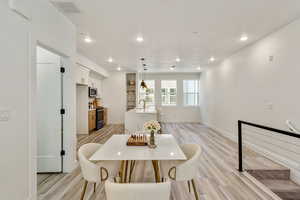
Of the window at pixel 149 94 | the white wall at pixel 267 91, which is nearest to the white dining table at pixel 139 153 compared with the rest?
the white wall at pixel 267 91

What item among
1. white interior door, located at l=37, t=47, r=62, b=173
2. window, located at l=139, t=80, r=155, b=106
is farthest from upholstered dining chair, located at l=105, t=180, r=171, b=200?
window, located at l=139, t=80, r=155, b=106

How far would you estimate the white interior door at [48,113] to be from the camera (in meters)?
3.23

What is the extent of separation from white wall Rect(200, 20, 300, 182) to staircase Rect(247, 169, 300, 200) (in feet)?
0.47

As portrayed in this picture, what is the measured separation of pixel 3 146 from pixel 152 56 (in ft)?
15.5

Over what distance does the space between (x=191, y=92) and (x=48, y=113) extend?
7625 mm

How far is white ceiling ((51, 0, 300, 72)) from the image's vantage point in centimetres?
263

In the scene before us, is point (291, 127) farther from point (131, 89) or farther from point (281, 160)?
point (131, 89)

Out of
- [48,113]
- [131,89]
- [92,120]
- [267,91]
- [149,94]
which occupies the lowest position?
[92,120]

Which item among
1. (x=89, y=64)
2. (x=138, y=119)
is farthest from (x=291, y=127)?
(x=89, y=64)

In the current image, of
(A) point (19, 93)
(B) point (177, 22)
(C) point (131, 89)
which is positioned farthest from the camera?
(C) point (131, 89)

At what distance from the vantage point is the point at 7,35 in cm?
178

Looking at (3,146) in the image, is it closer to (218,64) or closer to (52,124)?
(52,124)

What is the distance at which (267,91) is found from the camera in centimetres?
391

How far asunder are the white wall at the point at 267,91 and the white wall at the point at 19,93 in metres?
4.06
